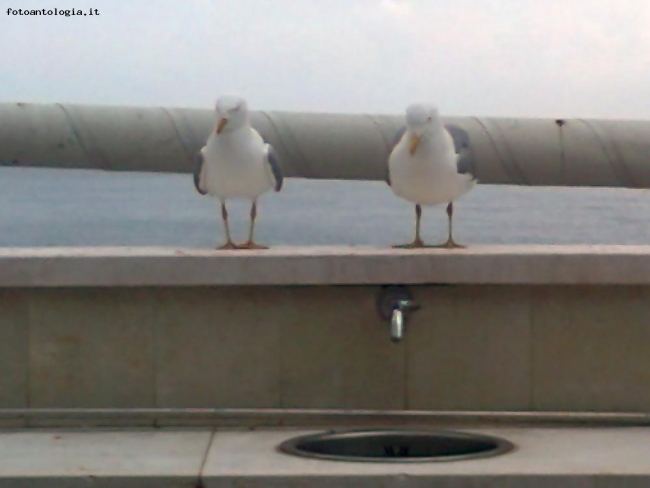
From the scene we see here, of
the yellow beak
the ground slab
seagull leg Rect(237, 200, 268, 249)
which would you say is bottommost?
the ground slab

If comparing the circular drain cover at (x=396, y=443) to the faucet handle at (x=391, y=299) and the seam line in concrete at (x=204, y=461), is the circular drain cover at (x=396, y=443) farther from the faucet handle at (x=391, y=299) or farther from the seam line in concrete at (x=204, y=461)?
the faucet handle at (x=391, y=299)

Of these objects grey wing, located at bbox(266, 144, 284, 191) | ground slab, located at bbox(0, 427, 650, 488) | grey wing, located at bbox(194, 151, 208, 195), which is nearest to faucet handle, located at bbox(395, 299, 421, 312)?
ground slab, located at bbox(0, 427, 650, 488)

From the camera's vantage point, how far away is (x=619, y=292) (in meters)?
4.71

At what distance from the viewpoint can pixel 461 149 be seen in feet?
16.2

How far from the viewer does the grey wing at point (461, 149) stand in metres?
4.88

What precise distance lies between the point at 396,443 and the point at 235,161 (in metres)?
1.36

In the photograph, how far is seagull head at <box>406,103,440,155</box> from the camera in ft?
16.0

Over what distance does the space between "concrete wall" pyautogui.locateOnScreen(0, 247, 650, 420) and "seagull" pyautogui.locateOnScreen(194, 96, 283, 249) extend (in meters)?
0.50

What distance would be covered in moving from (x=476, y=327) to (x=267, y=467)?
1.16 m

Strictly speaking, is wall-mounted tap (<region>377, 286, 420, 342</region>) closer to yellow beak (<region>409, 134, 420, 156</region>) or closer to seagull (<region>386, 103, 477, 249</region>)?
seagull (<region>386, 103, 477, 249</region>)

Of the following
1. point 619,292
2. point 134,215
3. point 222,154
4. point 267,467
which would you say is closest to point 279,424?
point 267,467

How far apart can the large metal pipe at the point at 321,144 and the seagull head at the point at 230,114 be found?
33cm

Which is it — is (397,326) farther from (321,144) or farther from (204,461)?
(204,461)

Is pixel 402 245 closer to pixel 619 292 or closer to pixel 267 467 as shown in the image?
pixel 619 292
